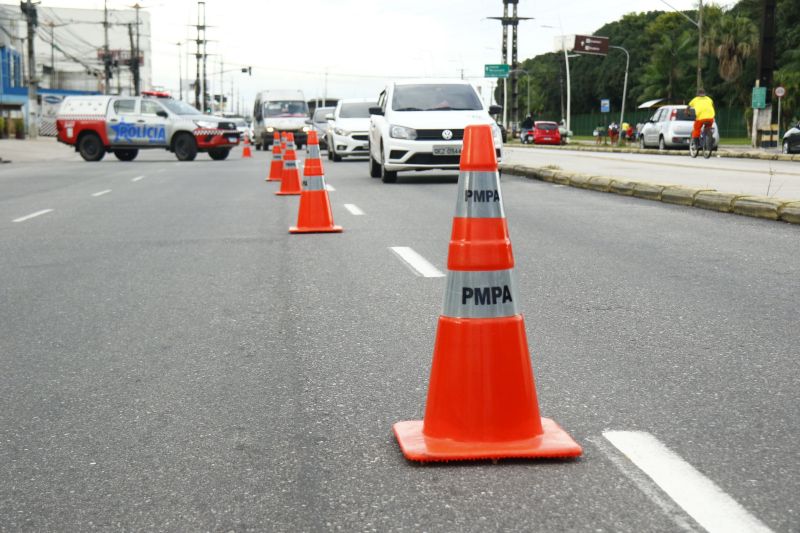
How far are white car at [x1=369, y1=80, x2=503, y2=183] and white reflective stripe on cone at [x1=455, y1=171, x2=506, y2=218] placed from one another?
13.1 m

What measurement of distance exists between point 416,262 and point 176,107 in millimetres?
26514

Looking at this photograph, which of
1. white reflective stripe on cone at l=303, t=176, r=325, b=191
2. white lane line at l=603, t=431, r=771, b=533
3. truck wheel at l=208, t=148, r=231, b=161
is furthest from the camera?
truck wheel at l=208, t=148, r=231, b=161

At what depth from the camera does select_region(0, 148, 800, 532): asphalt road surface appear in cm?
296

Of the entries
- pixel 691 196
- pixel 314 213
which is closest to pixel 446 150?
pixel 691 196

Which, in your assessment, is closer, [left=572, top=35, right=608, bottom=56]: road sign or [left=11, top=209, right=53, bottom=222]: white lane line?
[left=11, top=209, right=53, bottom=222]: white lane line

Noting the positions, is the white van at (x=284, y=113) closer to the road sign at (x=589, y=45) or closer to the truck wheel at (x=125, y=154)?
the truck wheel at (x=125, y=154)

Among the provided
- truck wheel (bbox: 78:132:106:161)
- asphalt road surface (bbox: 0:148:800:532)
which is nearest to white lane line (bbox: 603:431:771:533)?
asphalt road surface (bbox: 0:148:800:532)

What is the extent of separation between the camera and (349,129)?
28922 mm

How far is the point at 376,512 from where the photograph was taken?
2893 millimetres

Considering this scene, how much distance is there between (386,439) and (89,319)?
9.24 feet

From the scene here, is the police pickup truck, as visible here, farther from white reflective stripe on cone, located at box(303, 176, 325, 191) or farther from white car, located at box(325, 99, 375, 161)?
white reflective stripe on cone, located at box(303, 176, 325, 191)

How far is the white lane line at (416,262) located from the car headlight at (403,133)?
8.60 meters

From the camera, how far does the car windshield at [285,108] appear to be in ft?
138

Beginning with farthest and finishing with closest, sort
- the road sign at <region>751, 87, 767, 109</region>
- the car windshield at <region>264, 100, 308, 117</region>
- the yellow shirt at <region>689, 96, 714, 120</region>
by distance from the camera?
the car windshield at <region>264, 100, 308, 117</region> → the road sign at <region>751, 87, 767, 109</region> → the yellow shirt at <region>689, 96, 714, 120</region>
